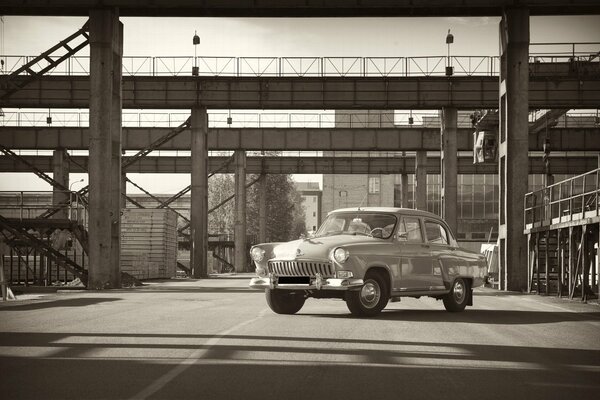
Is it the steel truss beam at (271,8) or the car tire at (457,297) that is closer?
the car tire at (457,297)

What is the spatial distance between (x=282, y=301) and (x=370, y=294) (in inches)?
63.2

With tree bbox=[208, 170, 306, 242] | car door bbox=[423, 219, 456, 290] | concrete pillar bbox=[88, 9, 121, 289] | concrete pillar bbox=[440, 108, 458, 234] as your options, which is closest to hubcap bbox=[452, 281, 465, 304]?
car door bbox=[423, 219, 456, 290]

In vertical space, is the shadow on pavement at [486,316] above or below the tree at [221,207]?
below

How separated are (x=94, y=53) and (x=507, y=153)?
13.6 meters

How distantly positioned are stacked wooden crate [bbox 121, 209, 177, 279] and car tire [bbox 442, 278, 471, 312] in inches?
1129

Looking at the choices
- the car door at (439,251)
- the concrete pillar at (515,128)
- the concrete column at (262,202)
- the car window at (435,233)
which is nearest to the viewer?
the car door at (439,251)

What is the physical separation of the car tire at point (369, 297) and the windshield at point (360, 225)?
2.93 feet

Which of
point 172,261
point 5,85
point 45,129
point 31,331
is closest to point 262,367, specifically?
point 31,331

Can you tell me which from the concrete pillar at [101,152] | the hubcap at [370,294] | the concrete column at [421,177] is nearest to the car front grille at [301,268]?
the hubcap at [370,294]

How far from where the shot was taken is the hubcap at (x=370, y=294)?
14.6 meters

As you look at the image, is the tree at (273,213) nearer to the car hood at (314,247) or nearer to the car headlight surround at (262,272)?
the car headlight surround at (262,272)

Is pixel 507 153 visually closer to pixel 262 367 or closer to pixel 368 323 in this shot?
pixel 368 323

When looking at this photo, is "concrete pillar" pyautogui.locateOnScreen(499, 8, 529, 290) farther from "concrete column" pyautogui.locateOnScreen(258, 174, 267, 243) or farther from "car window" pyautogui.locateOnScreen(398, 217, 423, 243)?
"concrete column" pyautogui.locateOnScreen(258, 174, 267, 243)

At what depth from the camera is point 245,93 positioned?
42.8 m
